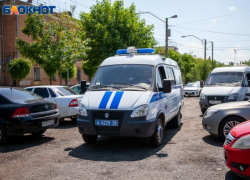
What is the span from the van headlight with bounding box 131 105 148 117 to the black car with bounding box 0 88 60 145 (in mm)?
2864

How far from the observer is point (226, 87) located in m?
12.0

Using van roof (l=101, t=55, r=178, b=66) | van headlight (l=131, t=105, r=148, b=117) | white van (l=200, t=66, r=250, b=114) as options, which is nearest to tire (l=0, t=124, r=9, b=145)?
van roof (l=101, t=55, r=178, b=66)

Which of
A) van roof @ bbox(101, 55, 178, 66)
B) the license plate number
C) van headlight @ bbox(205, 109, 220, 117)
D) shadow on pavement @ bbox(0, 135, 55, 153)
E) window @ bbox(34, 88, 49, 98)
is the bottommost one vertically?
shadow on pavement @ bbox(0, 135, 55, 153)

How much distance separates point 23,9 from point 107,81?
909 inches

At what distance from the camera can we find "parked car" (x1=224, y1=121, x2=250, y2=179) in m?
4.09

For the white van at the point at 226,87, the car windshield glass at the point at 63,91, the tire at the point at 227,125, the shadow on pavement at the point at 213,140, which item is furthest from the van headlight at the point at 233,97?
the car windshield glass at the point at 63,91

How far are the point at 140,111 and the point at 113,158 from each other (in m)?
1.17

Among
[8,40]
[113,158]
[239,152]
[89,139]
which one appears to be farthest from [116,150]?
[8,40]

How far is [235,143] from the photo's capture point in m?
4.35

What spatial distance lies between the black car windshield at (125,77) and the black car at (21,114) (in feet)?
5.54

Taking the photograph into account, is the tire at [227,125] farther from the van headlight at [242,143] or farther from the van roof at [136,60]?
the van headlight at [242,143]

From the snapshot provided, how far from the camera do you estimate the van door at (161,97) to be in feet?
23.3

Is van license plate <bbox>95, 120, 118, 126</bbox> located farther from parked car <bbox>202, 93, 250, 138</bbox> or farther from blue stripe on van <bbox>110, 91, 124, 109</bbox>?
parked car <bbox>202, 93, 250, 138</bbox>

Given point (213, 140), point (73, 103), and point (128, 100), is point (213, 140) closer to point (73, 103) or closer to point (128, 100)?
point (128, 100)
